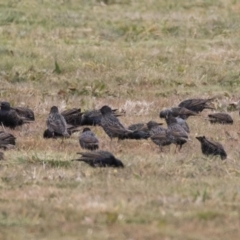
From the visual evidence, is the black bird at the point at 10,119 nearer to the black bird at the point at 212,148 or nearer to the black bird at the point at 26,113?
the black bird at the point at 26,113

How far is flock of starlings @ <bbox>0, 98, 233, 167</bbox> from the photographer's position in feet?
39.1

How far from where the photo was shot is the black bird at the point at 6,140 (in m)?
12.6

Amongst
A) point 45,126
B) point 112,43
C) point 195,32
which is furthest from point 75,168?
point 195,32

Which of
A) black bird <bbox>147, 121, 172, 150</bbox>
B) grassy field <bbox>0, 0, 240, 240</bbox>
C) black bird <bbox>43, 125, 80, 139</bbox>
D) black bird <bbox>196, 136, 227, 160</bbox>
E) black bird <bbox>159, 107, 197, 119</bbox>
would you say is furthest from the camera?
black bird <bbox>159, 107, 197, 119</bbox>

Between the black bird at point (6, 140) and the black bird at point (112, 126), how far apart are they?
134cm

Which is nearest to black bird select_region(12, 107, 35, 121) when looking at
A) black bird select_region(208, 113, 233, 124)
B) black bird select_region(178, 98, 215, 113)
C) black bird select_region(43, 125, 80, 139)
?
black bird select_region(43, 125, 80, 139)

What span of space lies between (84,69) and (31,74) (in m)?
1.18

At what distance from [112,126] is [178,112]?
2.06 m

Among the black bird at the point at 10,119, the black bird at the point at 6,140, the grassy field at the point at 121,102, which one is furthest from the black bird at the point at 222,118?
the black bird at the point at 6,140

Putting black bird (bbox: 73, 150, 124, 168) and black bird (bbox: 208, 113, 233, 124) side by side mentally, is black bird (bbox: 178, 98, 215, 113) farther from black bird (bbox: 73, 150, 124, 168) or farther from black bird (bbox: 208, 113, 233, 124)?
black bird (bbox: 73, 150, 124, 168)

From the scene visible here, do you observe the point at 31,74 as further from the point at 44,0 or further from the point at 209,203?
the point at 209,203

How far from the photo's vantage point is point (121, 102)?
17234 mm

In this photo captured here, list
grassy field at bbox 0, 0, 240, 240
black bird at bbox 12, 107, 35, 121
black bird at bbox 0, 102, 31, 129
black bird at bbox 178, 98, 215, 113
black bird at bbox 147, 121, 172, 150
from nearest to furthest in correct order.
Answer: grassy field at bbox 0, 0, 240, 240 < black bird at bbox 147, 121, 172, 150 < black bird at bbox 0, 102, 31, 129 < black bird at bbox 12, 107, 35, 121 < black bird at bbox 178, 98, 215, 113

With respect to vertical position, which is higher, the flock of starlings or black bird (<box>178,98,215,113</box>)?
the flock of starlings
